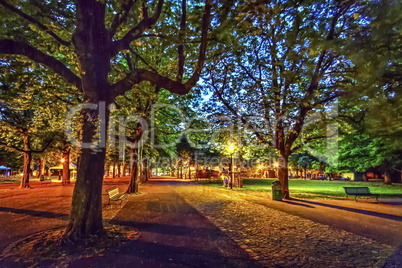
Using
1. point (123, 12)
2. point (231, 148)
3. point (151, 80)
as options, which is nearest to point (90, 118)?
point (151, 80)

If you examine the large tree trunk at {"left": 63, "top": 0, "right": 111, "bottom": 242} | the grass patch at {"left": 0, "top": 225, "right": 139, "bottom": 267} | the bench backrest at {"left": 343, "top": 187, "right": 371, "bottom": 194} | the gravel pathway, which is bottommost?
the gravel pathway

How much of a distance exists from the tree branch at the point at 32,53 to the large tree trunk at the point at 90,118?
0.77 metres

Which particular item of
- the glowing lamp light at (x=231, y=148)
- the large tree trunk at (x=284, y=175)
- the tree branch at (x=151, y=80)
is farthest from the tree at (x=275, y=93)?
the glowing lamp light at (x=231, y=148)

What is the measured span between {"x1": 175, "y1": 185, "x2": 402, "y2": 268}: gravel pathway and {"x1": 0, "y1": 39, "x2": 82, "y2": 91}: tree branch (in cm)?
→ 624

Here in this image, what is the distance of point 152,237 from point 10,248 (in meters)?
3.13

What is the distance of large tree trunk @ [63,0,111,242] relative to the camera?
5957 mm

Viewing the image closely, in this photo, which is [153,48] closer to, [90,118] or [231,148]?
[90,118]

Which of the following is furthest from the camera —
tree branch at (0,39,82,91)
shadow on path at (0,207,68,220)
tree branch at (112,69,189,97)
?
shadow on path at (0,207,68,220)

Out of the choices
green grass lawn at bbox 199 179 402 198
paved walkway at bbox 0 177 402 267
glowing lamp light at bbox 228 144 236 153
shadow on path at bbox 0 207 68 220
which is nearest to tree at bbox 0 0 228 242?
paved walkway at bbox 0 177 402 267

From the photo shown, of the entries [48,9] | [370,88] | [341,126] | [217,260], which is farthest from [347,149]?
[48,9]

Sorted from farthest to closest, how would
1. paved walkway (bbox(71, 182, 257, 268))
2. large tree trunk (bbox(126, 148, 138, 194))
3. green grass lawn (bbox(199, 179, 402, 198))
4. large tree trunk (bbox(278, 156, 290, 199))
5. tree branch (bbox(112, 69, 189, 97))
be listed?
green grass lawn (bbox(199, 179, 402, 198))
large tree trunk (bbox(126, 148, 138, 194))
large tree trunk (bbox(278, 156, 290, 199))
tree branch (bbox(112, 69, 189, 97))
paved walkway (bbox(71, 182, 257, 268))

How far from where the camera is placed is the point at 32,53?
6.03 meters

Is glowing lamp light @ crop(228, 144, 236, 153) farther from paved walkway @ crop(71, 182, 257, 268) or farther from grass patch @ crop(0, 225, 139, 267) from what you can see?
grass patch @ crop(0, 225, 139, 267)

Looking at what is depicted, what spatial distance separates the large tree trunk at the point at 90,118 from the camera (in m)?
5.96
